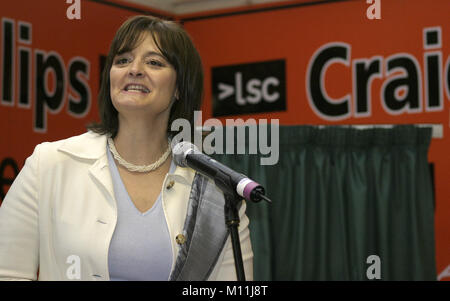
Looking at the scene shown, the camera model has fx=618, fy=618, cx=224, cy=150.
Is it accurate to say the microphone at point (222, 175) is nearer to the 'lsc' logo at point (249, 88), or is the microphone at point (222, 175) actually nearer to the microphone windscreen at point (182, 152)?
the microphone windscreen at point (182, 152)

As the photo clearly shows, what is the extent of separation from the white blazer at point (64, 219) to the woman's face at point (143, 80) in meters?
0.19

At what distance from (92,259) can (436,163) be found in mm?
3014

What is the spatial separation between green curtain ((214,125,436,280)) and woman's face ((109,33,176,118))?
4.50 ft

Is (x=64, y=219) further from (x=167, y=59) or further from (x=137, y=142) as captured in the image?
(x=167, y=59)

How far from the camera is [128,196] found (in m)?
1.77

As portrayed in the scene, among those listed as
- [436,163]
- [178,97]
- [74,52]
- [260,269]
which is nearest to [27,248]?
[178,97]

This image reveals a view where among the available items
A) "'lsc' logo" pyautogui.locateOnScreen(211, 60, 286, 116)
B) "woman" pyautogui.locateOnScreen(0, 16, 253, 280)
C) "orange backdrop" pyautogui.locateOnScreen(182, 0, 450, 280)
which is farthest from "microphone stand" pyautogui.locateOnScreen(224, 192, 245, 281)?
"'lsc' logo" pyautogui.locateOnScreen(211, 60, 286, 116)

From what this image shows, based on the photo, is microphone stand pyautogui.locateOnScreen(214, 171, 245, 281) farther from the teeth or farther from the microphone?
the teeth

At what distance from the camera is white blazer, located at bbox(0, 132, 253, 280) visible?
1598mm

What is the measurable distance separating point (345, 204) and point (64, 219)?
197 centimetres

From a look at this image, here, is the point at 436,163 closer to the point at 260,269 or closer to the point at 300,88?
the point at 300,88

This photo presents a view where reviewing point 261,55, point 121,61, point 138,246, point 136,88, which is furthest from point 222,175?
point 261,55

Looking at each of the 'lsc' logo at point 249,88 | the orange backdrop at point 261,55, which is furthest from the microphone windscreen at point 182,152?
the 'lsc' logo at point 249,88

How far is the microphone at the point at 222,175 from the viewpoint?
1.23m
